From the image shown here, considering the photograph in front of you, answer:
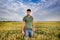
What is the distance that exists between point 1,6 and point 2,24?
39cm

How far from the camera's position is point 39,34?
11.8 ft

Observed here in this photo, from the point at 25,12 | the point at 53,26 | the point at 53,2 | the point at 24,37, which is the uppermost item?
the point at 53,2

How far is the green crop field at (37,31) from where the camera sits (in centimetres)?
358

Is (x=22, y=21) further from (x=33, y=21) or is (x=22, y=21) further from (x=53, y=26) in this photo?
(x=53, y=26)

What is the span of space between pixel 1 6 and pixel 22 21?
56 cm

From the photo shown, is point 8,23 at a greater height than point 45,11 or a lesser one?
lesser

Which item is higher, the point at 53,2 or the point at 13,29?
the point at 53,2

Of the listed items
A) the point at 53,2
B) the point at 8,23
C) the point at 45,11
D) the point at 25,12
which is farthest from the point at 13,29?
the point at 53,2

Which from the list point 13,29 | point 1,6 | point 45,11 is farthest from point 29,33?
point 1,6

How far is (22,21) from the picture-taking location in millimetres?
3582

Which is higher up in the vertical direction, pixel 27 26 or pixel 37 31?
pixel 27 26

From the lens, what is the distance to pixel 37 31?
11.8 ft

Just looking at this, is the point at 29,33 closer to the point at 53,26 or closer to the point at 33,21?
the point at 33,21

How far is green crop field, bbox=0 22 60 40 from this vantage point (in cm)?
358
